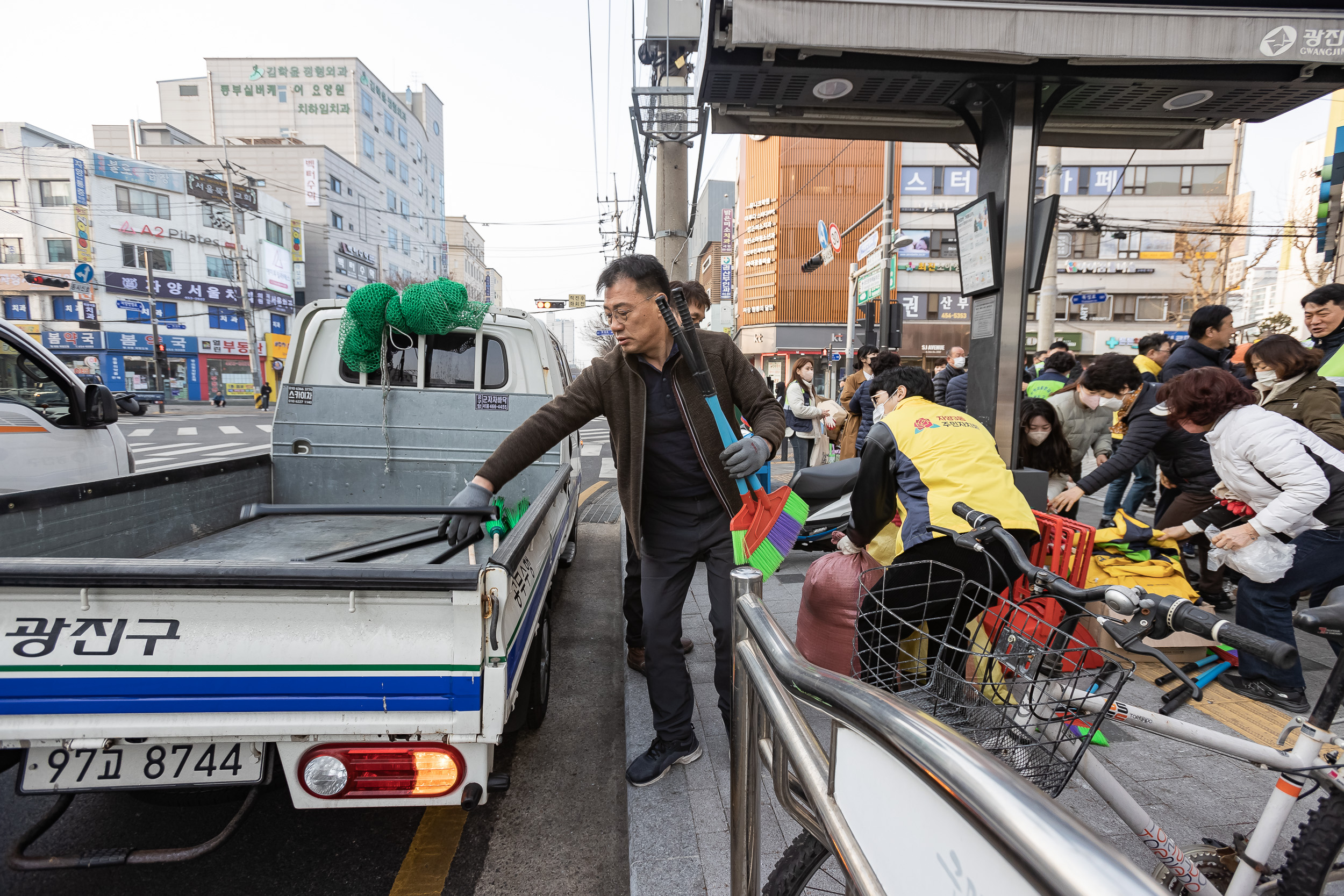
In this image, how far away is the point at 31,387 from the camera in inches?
175

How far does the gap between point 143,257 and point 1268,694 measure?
45905mm

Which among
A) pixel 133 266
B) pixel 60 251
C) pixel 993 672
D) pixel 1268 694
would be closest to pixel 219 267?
pixel 133 266

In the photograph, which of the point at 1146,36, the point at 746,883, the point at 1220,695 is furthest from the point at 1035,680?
the point at 1146,36

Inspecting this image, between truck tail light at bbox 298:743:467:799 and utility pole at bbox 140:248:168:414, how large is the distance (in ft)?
122

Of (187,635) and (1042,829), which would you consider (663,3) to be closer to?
(187,635)

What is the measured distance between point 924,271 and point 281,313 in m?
39.1

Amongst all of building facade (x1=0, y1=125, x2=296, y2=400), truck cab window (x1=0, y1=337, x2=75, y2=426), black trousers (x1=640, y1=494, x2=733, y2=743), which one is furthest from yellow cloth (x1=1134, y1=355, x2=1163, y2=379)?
building facade (x1=0, y1=125, x2=296, y2=400)

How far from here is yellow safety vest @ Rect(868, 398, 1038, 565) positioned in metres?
2.29

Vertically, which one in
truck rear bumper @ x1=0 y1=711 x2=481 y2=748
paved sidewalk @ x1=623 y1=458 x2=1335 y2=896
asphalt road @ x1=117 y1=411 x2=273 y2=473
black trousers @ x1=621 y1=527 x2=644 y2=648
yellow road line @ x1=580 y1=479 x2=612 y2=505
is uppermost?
truck rear bumper @ x1=0 y1=711 x2=481 y2=748

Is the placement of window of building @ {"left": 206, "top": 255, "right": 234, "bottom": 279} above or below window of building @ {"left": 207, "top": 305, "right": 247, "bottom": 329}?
above

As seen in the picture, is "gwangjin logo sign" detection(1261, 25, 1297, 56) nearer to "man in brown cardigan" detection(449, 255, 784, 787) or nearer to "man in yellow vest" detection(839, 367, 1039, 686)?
"man in yellow vest" detection(839, 367, 1039, 686)

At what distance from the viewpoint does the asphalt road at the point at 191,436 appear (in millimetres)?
14391

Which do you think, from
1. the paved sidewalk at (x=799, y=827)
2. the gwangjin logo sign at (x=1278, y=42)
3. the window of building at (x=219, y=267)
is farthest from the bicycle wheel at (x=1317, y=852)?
the window of building at (x=219, y=267)

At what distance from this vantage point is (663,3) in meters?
7.98
